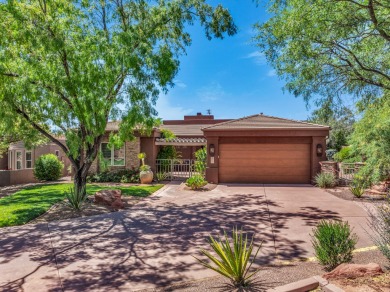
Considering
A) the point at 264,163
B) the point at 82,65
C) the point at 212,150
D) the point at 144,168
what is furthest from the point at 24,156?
the point at 264,163

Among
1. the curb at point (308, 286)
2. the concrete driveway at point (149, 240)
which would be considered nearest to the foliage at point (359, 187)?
the concrete driveway at point (149, 240)

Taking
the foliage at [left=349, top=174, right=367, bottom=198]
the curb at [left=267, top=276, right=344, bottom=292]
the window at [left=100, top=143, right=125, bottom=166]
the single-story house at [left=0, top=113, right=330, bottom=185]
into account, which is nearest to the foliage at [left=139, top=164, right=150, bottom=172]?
the window at [left=100, top=143, right=125, bottom=166]

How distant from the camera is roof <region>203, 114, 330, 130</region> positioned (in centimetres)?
1505

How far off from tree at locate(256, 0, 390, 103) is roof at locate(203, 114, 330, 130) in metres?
5.58

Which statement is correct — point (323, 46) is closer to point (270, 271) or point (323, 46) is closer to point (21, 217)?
point (270, 271)

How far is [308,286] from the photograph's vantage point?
12.1 ft

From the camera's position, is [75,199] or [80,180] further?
[80,180]

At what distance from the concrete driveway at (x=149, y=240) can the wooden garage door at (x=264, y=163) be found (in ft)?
13.8

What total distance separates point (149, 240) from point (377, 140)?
29.2 ft

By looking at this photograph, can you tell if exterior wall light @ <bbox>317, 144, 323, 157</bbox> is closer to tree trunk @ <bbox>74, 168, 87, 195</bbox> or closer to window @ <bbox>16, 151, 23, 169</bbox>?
tree trunk @ <bbox>74, 168, 87, 195</bbox>

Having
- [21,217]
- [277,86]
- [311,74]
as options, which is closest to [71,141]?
[21,217]

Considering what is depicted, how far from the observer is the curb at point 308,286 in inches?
141

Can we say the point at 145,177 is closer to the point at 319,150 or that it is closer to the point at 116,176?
the point at 116,176

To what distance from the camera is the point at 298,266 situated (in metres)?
4.68
